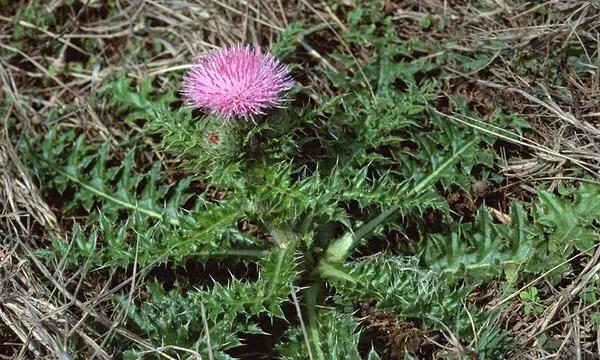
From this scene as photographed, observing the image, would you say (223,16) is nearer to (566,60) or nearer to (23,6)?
(23,6)

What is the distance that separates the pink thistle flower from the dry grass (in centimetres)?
87

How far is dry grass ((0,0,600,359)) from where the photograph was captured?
342 centimetres

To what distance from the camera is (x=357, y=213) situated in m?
3.88

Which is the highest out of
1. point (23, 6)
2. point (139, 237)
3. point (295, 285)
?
point (23, 6)

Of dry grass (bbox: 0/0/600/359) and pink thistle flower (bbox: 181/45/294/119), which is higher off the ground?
pink thistle flower (bbox: 181/45/294/119)

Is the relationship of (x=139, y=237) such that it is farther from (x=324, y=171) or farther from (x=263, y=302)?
(x=324, y=171)

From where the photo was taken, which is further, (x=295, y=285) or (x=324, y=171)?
(x=324, y=171)

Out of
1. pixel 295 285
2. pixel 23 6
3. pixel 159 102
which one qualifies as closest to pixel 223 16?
pixel 159 102

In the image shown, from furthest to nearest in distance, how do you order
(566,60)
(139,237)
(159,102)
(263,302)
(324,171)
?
(159,102)
(566,60)
(324,171)
(139,237)
(263,302)

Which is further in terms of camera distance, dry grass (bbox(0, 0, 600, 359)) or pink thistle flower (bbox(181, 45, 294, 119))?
dry grass (bbox(0, 0, 600, 359))

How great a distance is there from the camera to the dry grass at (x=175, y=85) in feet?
11.2

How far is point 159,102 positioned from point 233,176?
130cm

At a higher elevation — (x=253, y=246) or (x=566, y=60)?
(x=566, y=60)

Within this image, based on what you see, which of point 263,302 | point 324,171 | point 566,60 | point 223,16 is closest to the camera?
point 263,302
